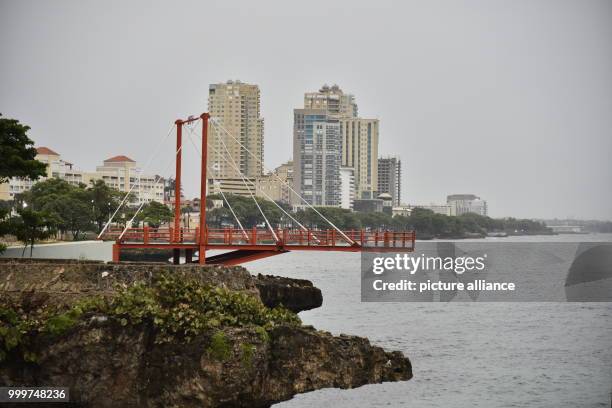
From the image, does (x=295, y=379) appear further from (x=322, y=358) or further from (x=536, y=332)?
(x=536, y=332)

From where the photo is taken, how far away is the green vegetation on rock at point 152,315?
84.4 ft

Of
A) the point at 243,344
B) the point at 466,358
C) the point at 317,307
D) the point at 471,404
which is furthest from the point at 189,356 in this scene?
the point at 317,307

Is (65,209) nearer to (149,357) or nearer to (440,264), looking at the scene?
(440,264)

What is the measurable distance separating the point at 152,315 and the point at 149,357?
1119 millimetres

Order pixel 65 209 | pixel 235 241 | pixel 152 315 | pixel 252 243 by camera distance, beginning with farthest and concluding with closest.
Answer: pixel 65 209, pixel 235 241, pixel 252 243, pixel 152 315

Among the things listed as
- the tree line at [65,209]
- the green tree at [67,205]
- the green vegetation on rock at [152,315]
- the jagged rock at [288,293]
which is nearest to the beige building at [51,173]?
the tree line at [65,209]

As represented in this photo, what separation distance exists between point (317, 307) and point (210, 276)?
26.1 meters

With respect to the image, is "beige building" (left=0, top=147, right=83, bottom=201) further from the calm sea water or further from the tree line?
the calm sea water

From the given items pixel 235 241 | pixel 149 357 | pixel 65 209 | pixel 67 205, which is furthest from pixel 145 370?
pixel 67 205

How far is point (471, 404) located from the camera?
105 feet

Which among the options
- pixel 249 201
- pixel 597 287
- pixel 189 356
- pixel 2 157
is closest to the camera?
pixel 189 356

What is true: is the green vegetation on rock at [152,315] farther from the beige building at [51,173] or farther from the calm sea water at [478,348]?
the beige building at [51,173]

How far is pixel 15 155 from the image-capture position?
34.5m

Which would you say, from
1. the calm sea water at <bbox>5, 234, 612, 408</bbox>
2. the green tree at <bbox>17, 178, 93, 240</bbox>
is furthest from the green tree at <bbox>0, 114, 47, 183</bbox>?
the green tree at <bbox>17, 178, 93, 240</bbox>
